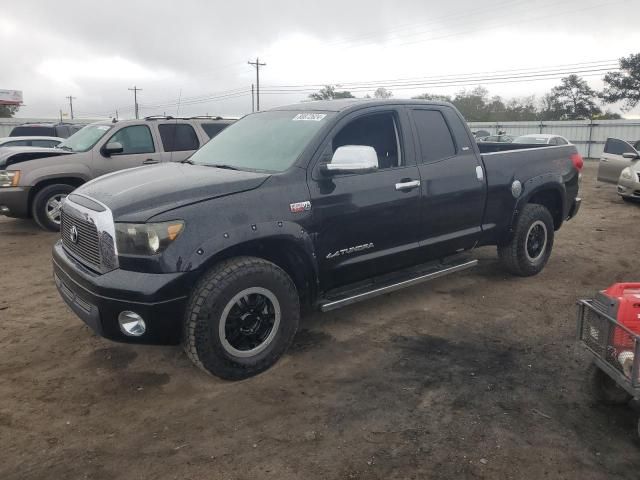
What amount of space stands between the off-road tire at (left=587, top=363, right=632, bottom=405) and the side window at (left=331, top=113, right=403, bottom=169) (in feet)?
7.07

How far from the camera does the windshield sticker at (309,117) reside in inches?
164

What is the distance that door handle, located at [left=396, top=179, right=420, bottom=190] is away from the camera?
169 inches

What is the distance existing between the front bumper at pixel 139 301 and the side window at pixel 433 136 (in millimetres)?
2453

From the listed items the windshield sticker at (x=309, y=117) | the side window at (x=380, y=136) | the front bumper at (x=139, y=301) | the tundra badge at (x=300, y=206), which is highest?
the windshield sticker at (x=309, y=117)

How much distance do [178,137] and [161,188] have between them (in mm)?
5659

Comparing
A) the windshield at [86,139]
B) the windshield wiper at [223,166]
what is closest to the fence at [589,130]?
the windshield at [86,139]

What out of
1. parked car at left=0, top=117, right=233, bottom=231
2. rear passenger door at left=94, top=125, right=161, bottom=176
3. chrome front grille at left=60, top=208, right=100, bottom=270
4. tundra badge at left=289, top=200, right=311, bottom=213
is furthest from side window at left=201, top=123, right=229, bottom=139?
tundra badge at left=289, top=200, right=311, bottom=213

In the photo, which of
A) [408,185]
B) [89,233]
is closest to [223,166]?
[89,233]

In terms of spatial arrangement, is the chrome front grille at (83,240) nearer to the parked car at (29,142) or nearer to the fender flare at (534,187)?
the fender flare at (534,187)

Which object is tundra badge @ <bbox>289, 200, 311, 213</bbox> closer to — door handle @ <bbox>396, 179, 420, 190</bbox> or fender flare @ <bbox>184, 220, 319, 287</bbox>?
fender flare @ <bbox>184, 220, 319, 287</bbox>

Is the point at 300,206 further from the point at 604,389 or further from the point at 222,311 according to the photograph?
the point at 604,389

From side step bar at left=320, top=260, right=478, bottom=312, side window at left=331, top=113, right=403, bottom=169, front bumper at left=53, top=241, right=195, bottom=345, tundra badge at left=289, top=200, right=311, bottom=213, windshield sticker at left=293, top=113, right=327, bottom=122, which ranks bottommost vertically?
side step bar at left=320, top=260, right=478, bottom=312

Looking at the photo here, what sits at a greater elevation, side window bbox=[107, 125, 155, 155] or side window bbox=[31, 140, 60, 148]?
side window bbox=[107, 125, 155, 155]

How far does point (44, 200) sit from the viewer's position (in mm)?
8117
